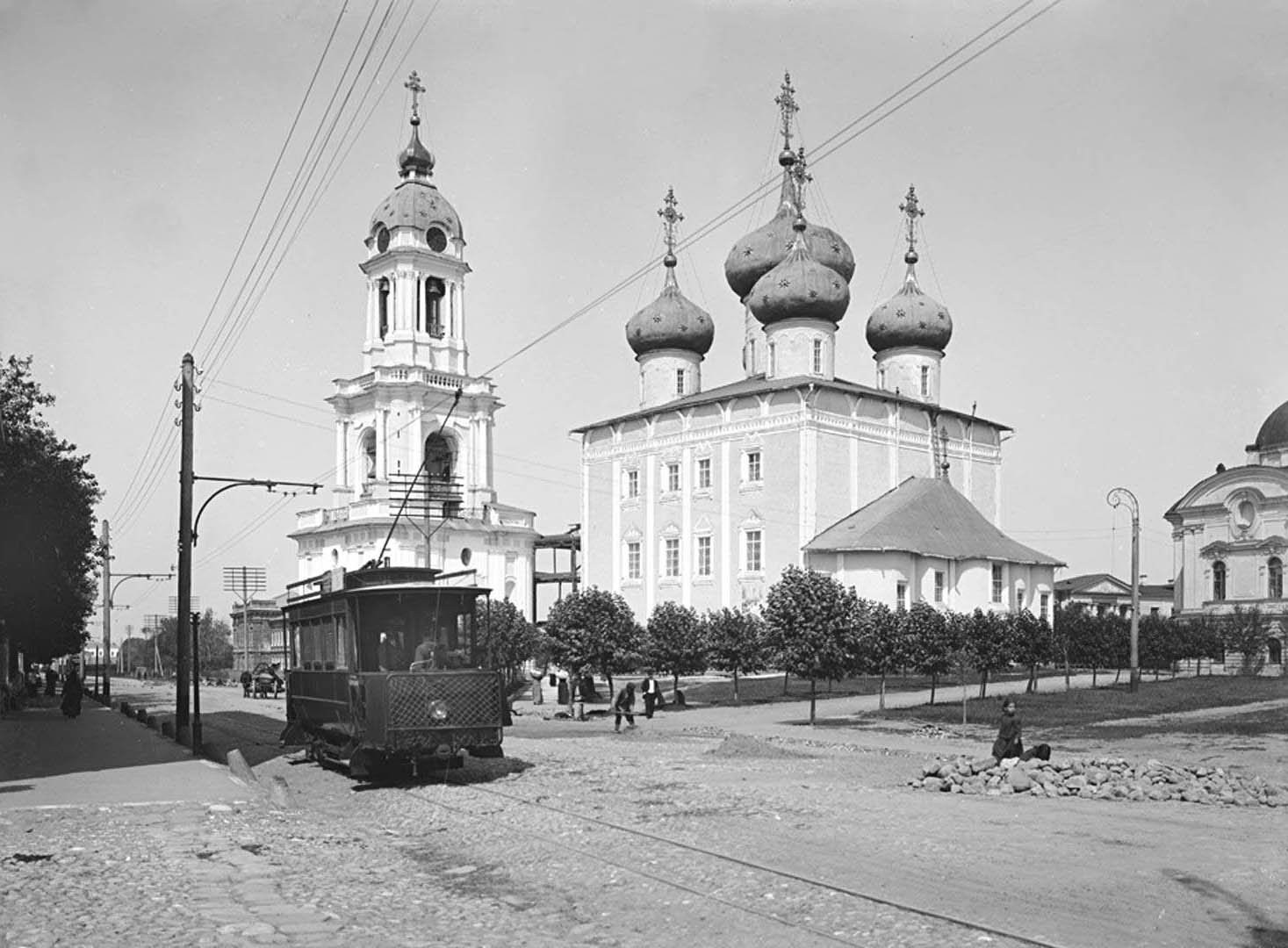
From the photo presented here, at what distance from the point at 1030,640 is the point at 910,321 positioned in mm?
28958

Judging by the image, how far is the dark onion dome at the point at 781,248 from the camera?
227 feet

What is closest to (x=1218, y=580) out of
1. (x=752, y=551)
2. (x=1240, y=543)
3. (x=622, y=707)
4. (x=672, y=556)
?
(x=1240, y=543)

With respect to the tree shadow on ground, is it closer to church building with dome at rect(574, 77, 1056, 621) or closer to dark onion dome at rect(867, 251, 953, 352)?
church building with dome at rect(574, 77, 1056, 621)

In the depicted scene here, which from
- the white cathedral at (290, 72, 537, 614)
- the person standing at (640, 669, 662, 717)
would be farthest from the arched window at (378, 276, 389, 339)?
the person standing at (640, 669, 662, 717)

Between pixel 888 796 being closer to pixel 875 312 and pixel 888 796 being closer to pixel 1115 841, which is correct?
pixel 1115 841

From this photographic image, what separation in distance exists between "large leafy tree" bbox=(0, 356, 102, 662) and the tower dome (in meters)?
38.4

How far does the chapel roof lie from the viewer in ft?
183

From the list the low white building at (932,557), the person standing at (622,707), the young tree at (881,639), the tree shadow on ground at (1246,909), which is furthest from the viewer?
the low white building at (932,557)

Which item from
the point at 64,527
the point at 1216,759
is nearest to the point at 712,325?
the point at 64,527

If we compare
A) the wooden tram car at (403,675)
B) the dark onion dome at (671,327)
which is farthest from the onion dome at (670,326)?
the wooden tram car at (403,675)

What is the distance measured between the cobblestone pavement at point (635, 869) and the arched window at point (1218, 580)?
59486mm

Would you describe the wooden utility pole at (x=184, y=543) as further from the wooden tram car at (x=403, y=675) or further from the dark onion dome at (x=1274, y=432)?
the dark onion dome at (x=1274, y=432)

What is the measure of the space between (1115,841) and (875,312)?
5869 centimetres

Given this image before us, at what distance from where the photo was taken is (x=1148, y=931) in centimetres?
901
